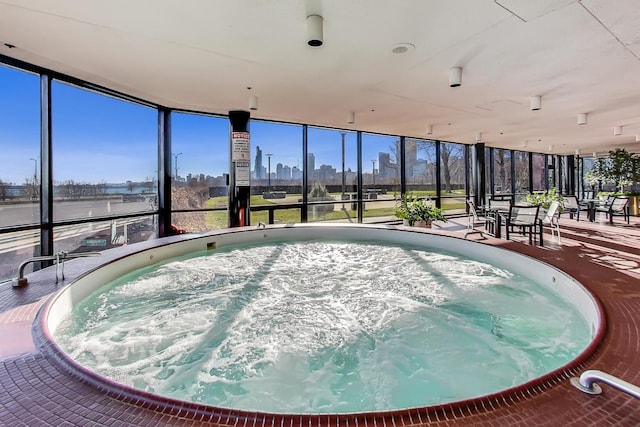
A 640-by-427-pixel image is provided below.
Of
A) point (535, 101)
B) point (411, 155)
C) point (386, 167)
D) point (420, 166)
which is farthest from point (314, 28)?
point (420, 166)

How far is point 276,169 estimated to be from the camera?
7.70m

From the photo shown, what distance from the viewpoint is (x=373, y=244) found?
5414mm

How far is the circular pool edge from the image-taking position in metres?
1.17

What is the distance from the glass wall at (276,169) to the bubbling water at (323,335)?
2824mm

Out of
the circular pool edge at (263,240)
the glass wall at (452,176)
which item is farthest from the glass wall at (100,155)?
the glass wall at (452,176)

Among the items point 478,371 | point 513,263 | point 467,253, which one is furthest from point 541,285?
point 478,371

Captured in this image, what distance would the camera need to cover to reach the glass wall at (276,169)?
671cm

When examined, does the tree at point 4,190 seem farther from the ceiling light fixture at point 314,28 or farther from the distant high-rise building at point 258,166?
the distant high-rise building at point 258,166

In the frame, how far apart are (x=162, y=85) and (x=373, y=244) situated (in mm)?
3873

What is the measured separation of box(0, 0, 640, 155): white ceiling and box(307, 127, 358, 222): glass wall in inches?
80.7

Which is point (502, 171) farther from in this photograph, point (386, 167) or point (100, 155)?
point (100, 155)

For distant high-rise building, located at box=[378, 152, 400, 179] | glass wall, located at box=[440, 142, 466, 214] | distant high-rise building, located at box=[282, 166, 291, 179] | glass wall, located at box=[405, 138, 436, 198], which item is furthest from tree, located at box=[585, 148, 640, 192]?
distant high-rise building, located at box=[282, 166, 291, 179]

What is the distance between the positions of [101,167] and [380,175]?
6.25m

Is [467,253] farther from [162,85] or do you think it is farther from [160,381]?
[162,85]
